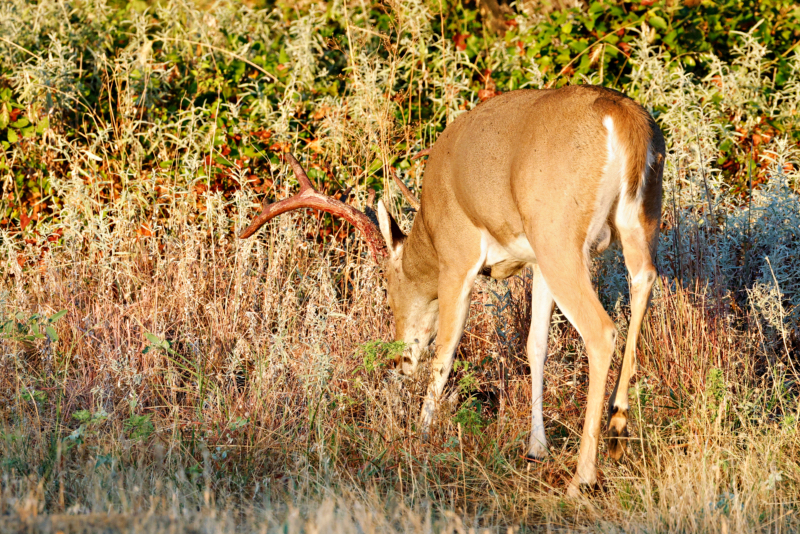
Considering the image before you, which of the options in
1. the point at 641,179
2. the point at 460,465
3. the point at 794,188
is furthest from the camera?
the point at 794,188

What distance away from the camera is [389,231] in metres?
5.53

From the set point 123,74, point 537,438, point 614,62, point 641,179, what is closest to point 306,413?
point 537,438

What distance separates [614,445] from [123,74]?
5385mm

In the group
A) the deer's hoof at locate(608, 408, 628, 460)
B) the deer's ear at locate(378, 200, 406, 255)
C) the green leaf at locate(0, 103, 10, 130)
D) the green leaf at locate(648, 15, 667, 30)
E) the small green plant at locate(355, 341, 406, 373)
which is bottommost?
the deer's hoof at locate(608, 408, 628, 460)

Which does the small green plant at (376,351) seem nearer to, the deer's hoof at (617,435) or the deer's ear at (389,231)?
the deer's ear at (389,231)

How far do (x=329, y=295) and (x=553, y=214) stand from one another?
7.87ft

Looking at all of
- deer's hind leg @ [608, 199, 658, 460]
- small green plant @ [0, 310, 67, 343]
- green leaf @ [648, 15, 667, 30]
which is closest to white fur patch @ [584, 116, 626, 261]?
deer's hind leg @ [608, 199, 658, 460]

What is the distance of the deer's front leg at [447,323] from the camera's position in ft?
15.8

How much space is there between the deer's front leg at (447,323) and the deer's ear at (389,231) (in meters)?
0.69

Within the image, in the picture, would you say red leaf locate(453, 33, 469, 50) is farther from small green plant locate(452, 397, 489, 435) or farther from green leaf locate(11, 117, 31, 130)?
small green plant locate(452, 397, 489, 435)

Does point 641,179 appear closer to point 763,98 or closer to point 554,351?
point 554,351

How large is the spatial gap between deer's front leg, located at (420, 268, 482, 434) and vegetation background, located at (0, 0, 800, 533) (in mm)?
114

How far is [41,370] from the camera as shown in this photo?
5441 mm

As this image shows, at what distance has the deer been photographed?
13.0 feet
